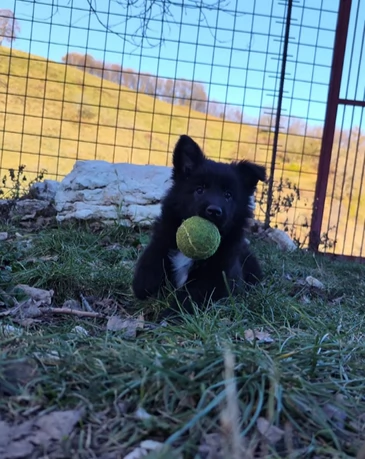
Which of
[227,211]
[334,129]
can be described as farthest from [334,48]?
[227,211]

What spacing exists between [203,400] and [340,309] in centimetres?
200

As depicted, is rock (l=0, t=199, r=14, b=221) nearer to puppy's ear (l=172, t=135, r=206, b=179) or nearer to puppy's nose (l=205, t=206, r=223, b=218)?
puppy's ear (l=172, t=135, r=206, b=179)

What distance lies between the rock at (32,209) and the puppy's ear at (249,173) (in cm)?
285

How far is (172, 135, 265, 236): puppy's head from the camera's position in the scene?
3.20m

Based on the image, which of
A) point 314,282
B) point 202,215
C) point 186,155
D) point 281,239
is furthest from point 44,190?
point 202,215

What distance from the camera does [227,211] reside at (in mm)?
3262

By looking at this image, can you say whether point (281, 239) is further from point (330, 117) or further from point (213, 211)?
point (213, 211)

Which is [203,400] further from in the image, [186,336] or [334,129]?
[334,129]

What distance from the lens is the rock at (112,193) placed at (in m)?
5.45

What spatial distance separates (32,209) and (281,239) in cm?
284

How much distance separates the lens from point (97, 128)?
6.91 meters

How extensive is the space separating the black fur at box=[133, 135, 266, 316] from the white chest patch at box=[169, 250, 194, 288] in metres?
0.02

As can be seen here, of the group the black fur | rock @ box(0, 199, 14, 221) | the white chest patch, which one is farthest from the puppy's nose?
rock @ box(0, 199, 14, 221)

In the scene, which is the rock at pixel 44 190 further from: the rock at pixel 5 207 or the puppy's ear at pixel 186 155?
the puppy's ear at pixel 186 155
